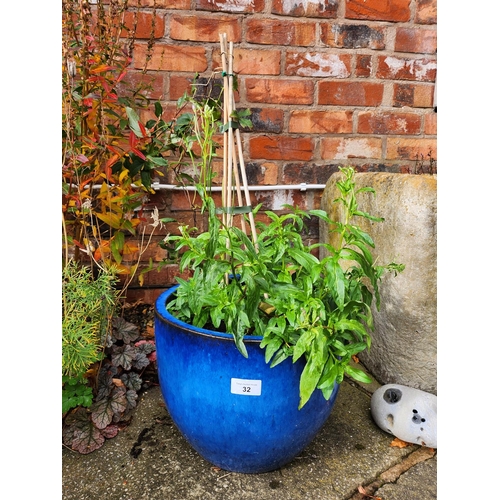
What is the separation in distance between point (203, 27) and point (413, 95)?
0.96 m

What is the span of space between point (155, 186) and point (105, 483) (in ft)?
3.63

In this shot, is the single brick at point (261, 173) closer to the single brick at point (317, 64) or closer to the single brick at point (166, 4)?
the single brick at point (317, 64)

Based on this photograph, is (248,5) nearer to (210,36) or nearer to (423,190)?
(210,36)

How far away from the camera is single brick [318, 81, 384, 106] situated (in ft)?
6.86

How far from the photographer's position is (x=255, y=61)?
2.00 metres

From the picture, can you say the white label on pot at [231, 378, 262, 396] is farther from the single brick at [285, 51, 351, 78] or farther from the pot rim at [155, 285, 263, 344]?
the single brick at [285, 51, 351, 78]

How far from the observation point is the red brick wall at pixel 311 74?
6.37 ft

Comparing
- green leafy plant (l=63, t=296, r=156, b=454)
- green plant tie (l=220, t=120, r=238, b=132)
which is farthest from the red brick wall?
green plant tie (l=220, t=120, r=238, b=132)

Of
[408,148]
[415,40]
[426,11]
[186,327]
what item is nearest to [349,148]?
[408,148]

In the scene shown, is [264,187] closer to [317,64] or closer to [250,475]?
[317,64]

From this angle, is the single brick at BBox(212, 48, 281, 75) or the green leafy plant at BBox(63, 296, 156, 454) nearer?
the green leafy plant at BBox(63, 296, 156, 454)

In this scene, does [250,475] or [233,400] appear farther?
[250,475]

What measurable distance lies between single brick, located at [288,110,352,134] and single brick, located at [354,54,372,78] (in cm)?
17

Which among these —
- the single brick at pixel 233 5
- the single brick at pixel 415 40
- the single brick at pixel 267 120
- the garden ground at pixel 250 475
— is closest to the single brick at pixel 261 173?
the single brick at pixel 267 120
